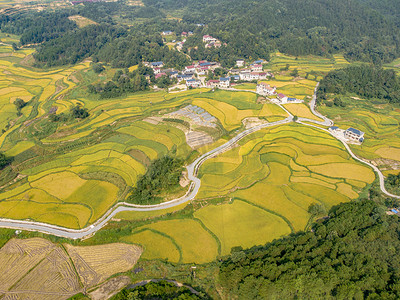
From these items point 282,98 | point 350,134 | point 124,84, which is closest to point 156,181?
point 350,134

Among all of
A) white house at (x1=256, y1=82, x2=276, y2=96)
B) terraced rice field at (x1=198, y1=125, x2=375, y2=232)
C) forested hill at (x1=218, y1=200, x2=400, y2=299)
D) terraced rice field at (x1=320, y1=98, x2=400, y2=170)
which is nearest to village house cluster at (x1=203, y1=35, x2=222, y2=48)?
white house at (x1=256, y1=82, x2=276, y2=96)

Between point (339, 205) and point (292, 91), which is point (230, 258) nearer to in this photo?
point (339, 205)

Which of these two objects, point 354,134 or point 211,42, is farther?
point 211,42

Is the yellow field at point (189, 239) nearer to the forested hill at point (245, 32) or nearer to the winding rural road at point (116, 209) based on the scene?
the winding rural road at point (116, 209)

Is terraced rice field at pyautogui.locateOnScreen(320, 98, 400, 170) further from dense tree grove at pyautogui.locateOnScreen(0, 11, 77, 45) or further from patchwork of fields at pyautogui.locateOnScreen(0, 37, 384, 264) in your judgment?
dense tree grove at pyautogui.locateOnScreen(0, 11, 77, 45)

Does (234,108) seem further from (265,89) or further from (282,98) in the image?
(265,89)

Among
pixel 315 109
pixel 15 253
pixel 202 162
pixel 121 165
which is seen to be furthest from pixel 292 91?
pixel 15 253
